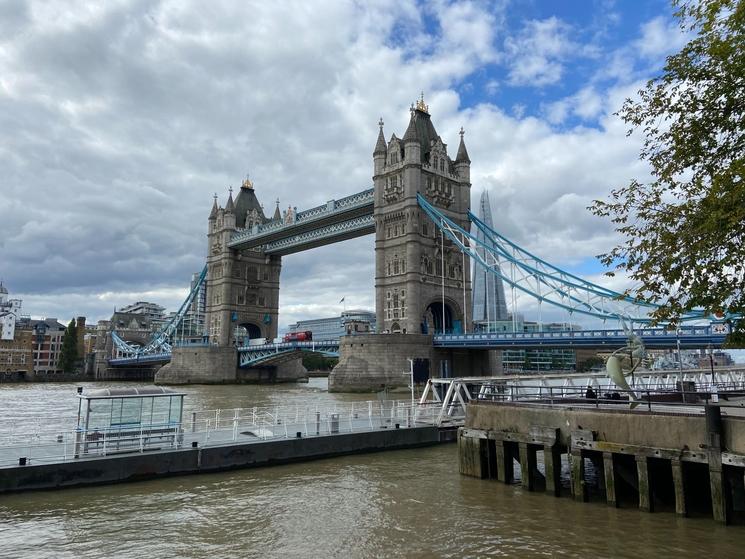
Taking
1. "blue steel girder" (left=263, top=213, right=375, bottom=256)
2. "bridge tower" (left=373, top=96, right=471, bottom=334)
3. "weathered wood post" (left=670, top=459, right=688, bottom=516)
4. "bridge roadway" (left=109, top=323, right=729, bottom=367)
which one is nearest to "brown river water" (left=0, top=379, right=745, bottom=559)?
"weathered wood post" (left=670, top=459, right=688, bottom=516)

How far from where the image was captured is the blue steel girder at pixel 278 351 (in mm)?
71812

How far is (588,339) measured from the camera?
168ft

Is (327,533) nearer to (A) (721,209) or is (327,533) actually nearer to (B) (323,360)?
(A) (721,209)

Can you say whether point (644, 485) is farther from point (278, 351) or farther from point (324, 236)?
point (324, 236)

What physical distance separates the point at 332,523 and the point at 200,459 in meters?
6.55

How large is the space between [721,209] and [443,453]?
1590 cm

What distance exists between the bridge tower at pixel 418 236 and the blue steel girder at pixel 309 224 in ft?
18.5

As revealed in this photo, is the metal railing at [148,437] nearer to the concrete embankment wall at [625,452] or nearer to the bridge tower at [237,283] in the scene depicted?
the concrete embankment wall at [625,452]

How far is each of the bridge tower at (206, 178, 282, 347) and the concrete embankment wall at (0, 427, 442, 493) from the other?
75436mm

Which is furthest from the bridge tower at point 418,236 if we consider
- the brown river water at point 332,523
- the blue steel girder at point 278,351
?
the brown river water at point 332,523

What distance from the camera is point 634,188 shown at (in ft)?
41.1

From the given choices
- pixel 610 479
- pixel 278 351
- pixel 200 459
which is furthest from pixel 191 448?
pixel 278 351

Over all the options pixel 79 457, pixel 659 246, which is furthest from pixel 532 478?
pixel 79 457

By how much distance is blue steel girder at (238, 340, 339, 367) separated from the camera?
7181 cm
